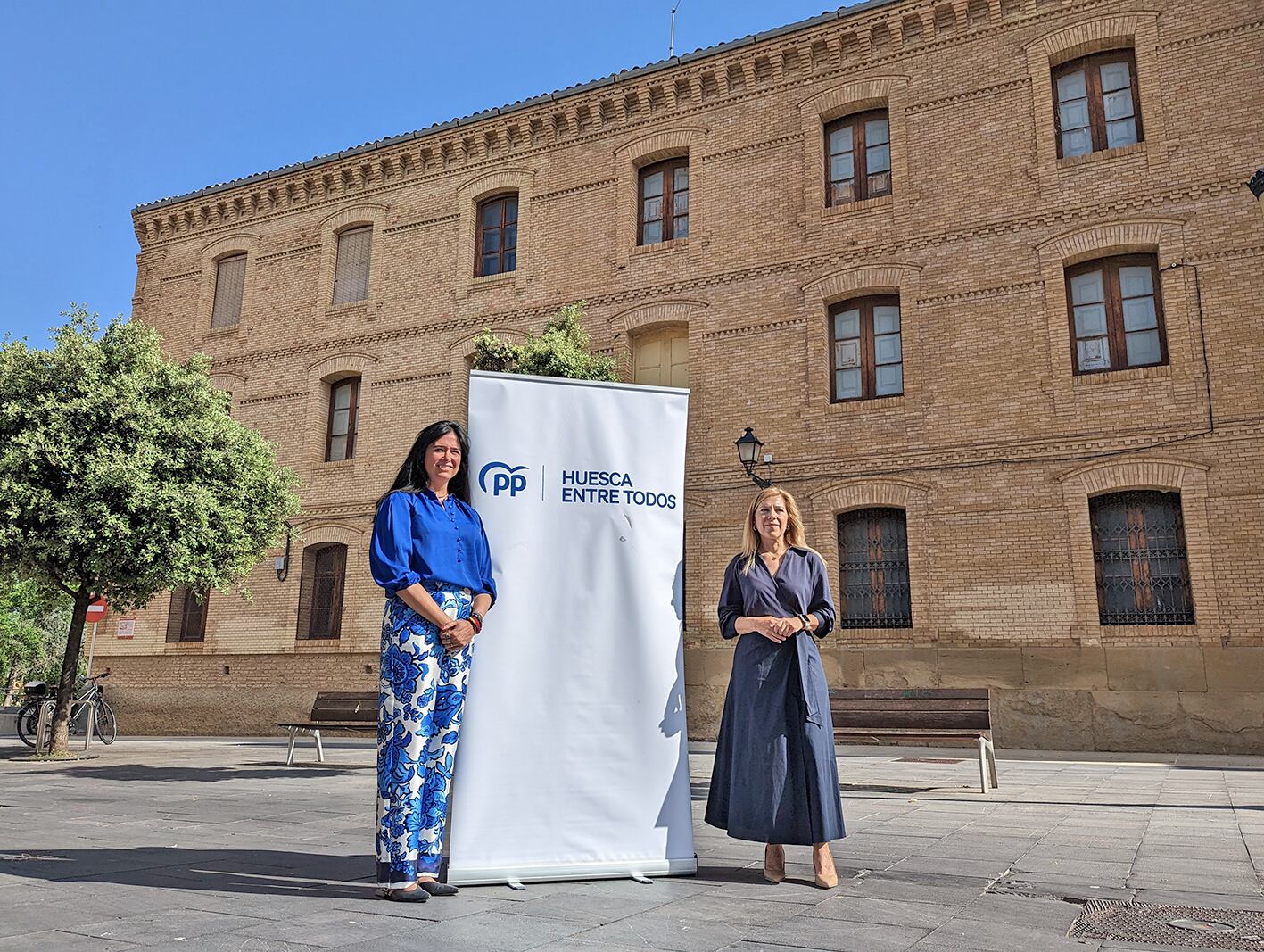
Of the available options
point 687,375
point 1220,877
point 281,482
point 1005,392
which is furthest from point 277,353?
point 1220,877

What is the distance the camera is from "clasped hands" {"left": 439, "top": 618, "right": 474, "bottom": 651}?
403 cm

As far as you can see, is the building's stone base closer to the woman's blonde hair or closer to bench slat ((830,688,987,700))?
bench slat ((830,688,987,700))

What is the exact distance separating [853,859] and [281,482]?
10.7 m

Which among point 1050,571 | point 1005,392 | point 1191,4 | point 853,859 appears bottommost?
point 853,859

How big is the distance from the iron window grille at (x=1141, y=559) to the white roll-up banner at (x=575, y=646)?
10060 mm

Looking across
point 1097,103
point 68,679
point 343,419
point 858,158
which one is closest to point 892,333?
point 858,158

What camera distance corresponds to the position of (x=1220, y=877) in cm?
448

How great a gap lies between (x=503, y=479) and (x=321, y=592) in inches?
600

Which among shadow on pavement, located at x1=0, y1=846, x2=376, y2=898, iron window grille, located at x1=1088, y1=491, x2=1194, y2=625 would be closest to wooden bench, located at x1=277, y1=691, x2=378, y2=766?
shadow on pavement, located at x1=0, y1=846, x2=376, y2=898

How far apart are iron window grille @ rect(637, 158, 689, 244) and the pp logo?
513 inches

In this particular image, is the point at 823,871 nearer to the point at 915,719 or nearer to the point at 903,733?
the point at 903,733

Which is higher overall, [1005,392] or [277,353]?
[277,353]

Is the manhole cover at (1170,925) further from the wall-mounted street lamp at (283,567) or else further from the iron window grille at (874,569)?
the wall-mounted street lamp at (283,567)

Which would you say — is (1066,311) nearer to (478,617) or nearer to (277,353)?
(478,617)
